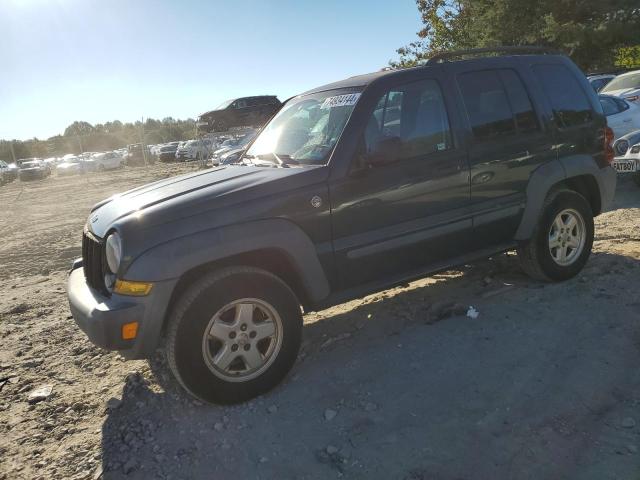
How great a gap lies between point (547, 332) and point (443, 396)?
119 centimetres

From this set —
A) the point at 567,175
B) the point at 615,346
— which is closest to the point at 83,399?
the point at 615,346

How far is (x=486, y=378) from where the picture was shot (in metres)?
3.24

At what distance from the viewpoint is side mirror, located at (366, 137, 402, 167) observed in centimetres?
346

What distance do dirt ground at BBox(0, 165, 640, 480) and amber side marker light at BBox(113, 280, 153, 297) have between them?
84 cm

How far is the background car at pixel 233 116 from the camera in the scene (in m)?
24.1

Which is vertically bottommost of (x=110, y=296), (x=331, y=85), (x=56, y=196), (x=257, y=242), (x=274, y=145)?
(x=56, y=196)

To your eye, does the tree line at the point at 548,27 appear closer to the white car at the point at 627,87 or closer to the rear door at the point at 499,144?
the white car at the point at 627,87

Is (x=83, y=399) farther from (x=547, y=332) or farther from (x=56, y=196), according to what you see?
(x=56, y=196)

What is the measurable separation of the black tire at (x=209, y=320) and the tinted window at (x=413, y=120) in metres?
1.25

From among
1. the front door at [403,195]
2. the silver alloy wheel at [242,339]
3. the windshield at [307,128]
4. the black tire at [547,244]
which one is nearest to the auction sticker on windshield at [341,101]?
the windshield at [307,128]

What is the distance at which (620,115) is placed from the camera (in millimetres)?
10211

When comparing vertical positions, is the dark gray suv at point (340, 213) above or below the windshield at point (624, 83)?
below

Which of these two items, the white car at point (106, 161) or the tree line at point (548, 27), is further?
the white car at point (106, 161)

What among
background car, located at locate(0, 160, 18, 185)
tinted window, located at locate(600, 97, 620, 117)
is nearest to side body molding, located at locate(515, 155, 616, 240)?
tinted window, located at locate(600, 97, 620, 117)
